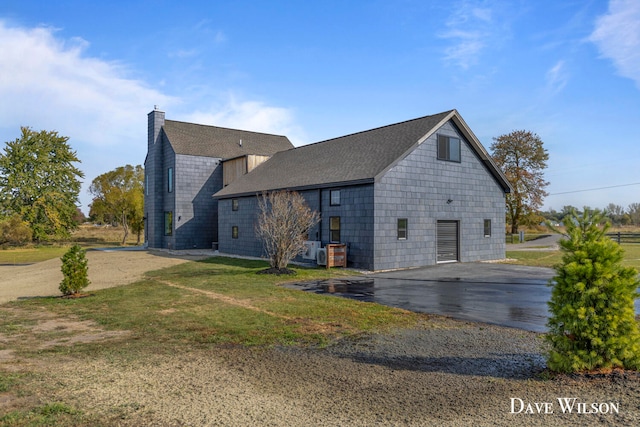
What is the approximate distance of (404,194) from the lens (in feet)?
63.5

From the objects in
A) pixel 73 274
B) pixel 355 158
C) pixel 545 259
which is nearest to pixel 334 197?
pixel 355 158

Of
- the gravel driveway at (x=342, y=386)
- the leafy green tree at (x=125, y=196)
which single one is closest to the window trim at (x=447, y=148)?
the gravel driveway at (x=342, y=386)

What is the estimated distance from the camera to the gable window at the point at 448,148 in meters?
21.0

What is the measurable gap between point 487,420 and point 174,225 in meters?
29.5

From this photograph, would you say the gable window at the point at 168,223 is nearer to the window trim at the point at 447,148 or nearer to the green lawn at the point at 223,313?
the green lawn at the point at 223,313

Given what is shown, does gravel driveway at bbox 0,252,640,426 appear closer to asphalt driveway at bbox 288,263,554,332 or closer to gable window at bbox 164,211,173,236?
asphalt driveway at bbox 288,263,554,332

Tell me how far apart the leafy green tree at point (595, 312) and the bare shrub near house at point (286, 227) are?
489 inches

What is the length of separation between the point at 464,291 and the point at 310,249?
8.77 meters

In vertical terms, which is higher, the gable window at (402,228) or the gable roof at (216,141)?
the gable roof at (216,141)

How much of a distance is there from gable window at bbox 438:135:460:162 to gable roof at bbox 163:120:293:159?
17162 mm

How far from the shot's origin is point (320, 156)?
81.0 ft

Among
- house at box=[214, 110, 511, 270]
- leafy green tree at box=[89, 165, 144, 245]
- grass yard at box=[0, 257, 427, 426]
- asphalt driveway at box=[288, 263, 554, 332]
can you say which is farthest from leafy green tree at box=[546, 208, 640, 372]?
leafy green tree at box=[89, 165, 144, 245]

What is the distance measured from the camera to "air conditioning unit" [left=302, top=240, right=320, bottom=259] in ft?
66.4

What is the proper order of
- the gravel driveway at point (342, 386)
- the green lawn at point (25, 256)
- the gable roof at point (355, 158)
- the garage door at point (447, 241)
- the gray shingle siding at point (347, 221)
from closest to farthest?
1. the gravel driveway at point (342, 386)
2. the gray shingle siding at point (347, 221)
3. the gable roof at point (355, 158)
4. the garage door at point (447, 241)
5. the green lawn at point (25, 256)
